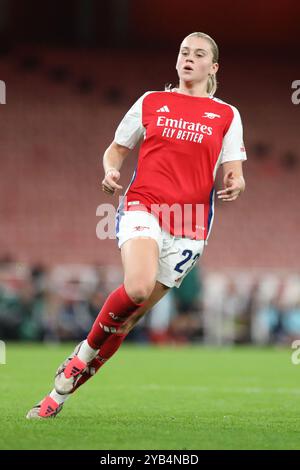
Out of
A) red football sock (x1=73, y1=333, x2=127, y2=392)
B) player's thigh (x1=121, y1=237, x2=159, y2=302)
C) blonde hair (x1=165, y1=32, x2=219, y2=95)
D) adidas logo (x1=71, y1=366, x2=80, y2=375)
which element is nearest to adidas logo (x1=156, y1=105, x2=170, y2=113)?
blonde hair (x1=165, y1=32, x2=219, y2=95)

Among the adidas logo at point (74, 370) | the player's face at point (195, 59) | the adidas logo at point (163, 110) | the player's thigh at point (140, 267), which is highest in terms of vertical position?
the player's face at point (195, 59)

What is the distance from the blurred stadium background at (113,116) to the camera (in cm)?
2106

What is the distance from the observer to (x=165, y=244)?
5.95 metres

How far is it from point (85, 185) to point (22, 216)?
1.46 metres

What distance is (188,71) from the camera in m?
6.18

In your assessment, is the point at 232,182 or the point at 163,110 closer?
the point at 232,182

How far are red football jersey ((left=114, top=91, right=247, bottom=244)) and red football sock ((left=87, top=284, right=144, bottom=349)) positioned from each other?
20.5 inches

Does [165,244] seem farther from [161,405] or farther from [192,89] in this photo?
[161,405]

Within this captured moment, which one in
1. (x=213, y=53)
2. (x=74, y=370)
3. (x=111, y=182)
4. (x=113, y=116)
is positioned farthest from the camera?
(x=113, y=116)

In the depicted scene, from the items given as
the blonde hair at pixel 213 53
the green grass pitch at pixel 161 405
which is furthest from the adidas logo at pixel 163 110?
the green grass pitch at pixel 161 405

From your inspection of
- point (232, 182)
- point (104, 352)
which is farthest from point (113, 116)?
point (104, 352)

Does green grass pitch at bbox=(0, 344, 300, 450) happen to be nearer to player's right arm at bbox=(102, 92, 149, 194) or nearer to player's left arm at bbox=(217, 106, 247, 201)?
player's left arm at bbox=(217, 106, 247, 201)

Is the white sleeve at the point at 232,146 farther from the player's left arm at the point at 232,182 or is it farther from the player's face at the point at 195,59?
the player's face at the point at 195,59

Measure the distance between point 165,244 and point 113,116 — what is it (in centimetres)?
1638
